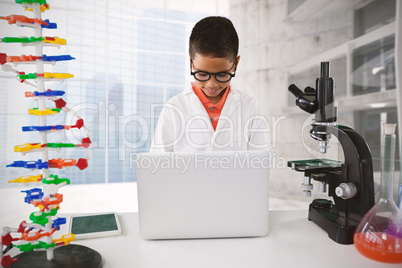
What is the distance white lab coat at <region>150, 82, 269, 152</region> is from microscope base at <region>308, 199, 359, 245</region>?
44cm

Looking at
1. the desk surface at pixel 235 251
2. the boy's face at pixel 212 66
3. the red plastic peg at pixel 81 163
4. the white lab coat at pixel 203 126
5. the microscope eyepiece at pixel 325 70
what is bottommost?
the desk surface at pixel 235 251

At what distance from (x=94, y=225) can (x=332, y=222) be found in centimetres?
79

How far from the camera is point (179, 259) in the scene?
806 mm

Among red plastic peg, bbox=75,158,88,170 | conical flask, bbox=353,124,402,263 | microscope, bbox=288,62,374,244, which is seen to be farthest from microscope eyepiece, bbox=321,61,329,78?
red plastic peg, bbox=75,158,88,170

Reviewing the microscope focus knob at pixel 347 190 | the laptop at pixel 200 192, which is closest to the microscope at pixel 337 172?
the microscope focus knob at pixel 347 190

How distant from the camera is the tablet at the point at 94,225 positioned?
38.0 inches

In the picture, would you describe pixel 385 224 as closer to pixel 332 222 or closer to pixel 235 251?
pixel 332 222

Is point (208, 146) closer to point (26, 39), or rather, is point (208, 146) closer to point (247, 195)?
point (247, 195)

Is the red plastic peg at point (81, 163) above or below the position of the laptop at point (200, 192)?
above

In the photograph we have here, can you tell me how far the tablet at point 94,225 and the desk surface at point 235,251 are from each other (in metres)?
0.02

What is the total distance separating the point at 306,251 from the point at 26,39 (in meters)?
0.91

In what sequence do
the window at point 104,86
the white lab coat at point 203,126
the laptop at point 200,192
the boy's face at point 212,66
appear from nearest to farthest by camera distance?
the laptop at point 200,192 < the boy's face at point 212,66 < the white lab coat at point 203,126 < the window at point 104,86

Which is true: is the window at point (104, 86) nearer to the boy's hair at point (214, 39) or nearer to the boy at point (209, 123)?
the boy at point (209, 123)

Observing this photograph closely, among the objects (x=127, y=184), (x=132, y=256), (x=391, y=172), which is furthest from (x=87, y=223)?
(x=127, y=184)
